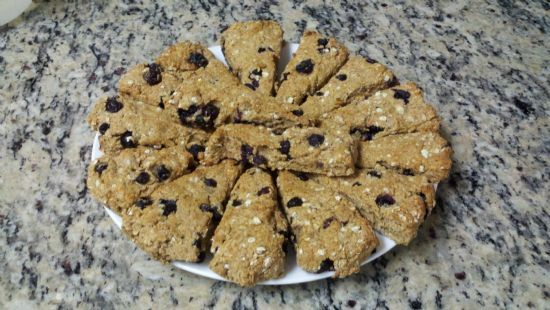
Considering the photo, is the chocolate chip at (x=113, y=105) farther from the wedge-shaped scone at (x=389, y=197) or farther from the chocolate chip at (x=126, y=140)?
the wedge-shaped scone at (x=389, y=197)

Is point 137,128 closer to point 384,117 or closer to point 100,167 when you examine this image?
point 100,167

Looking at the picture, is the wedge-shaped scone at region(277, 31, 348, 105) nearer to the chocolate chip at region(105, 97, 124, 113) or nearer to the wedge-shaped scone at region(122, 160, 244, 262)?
the wedge-shaped scone at region(122, 160, 244, 262)

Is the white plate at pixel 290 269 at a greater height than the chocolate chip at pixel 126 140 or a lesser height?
lesser

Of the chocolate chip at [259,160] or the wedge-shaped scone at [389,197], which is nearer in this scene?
the wedge-shaped scone at [389,197]

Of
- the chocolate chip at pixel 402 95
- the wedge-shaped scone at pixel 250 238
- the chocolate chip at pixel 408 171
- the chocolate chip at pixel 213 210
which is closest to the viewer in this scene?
the wedge-shaped scone at pixel 250 238

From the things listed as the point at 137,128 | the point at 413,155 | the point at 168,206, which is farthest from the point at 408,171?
the point at 137,128

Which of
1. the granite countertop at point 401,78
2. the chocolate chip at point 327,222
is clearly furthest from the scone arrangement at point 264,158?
the granite countertop at point 401,78

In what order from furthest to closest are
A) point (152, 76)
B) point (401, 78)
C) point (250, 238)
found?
1. point (401, 78)
2. point (152, 76)
3. point (250, 238)
